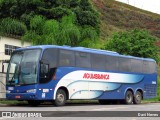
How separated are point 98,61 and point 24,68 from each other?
18.0 ft

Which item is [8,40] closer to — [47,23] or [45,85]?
[47,23]

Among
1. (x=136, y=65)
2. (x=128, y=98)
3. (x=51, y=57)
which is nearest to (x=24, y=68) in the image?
(x=51, y=57)

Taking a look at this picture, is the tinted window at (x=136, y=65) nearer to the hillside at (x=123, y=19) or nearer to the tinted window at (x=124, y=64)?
the tinted window at (x=124, y=64)

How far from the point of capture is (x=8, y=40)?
110ft

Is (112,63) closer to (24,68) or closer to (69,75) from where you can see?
(69,75)

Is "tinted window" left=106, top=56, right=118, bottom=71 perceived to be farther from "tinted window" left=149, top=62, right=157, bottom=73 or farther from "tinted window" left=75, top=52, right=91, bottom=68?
"tinted window" left=149, top=62, right=157, bottom=73

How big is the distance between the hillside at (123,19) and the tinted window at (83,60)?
5433cm

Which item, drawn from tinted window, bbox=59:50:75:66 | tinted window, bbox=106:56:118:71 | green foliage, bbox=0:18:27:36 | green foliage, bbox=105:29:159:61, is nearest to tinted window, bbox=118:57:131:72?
tinted window, bbox=106:56:118:71

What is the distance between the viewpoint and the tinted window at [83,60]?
25703mm

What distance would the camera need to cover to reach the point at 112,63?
28.6 meters

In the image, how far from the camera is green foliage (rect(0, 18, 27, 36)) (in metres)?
36.1

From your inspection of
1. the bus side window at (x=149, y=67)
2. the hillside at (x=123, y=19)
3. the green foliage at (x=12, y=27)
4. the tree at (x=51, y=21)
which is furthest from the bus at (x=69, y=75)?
the hillside at (x=123, y=19)

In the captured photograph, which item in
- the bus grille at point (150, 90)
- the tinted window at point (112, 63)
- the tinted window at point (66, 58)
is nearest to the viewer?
the tinted window at point (66, 58)

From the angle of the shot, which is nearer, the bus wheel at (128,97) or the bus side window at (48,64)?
the bus side window at (48,64)
